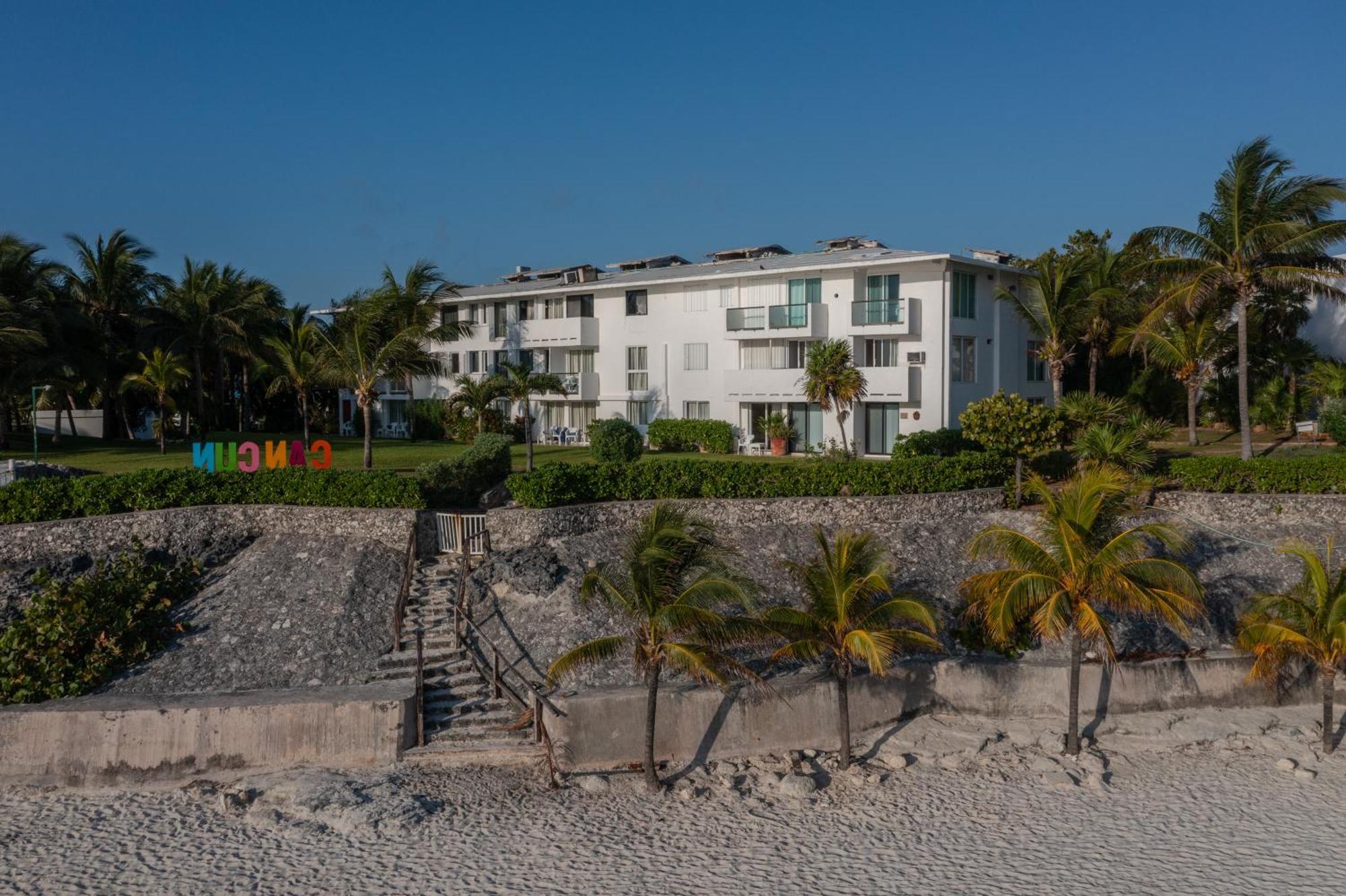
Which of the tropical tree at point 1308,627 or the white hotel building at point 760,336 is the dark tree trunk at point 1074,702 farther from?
the white hotel building at point 760,336

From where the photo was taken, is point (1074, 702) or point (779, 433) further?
point (779, 433)

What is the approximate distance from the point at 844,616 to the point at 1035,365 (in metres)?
27.9

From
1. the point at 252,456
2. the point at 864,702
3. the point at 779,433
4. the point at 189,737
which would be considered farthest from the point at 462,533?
the point at 779,433

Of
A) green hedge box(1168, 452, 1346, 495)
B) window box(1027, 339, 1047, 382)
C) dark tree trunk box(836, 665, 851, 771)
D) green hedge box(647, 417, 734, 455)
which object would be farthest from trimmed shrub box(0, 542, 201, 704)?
window box(1027, 339, 1047, 382)

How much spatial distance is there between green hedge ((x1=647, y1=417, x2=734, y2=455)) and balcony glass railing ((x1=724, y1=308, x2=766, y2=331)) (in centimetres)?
390

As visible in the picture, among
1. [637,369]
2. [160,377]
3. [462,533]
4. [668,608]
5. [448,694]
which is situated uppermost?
[637,369]

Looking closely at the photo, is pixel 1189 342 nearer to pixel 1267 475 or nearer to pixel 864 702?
pixel 1267 475

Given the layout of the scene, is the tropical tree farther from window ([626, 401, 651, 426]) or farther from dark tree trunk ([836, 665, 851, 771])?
window ([626, 401, 651, 426])

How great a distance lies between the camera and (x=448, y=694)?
2072 centimetres

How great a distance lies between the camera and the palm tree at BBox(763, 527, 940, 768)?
1866 centimetres

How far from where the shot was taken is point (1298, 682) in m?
21.8

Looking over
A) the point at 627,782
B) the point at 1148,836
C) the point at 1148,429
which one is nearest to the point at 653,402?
the point at 1148,429

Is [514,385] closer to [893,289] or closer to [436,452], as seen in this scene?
[436,452]

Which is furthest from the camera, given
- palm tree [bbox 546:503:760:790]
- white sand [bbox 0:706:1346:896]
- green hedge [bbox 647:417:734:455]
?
green hedge [bbox 647:417:734:455]
